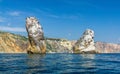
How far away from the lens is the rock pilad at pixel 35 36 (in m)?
175

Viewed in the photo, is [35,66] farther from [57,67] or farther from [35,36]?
[35,36]

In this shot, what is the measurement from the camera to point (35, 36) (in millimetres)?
176125

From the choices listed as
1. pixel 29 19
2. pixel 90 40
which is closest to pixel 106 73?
pixel 29 19

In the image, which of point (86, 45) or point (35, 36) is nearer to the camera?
point (35, 36)

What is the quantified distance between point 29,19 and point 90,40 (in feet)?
147

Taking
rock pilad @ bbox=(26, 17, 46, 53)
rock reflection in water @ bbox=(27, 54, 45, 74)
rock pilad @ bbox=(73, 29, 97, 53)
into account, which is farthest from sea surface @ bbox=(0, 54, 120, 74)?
rock pilad @ bbox=(73, 29, 97, 53)

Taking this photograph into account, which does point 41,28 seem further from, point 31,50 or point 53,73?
point 53,73

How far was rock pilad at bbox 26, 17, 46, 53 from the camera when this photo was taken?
573ft

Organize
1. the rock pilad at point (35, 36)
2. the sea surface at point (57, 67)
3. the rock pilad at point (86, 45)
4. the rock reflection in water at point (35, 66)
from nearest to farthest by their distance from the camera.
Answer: the sea surface at point (57, 67) < the rock reflection in water at point (35, 66) < the rock pilad at point (35, 36) < the rock pilad at point (86, 45)

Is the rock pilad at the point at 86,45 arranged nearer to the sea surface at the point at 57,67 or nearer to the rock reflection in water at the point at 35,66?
the sea surface at the point at 57,67

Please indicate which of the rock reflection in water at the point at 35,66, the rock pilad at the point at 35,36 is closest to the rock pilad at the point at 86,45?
the rock pilad at the point at 35,36

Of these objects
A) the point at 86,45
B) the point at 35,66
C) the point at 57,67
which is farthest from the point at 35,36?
the point at 57,67

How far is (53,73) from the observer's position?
4969 cm

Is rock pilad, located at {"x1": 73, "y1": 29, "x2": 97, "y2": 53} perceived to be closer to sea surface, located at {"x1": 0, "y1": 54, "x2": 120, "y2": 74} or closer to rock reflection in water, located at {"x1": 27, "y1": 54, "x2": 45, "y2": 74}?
sea surface, located at {"x1": 0, "y1": 54, "x2": 120, "y2": 74}
